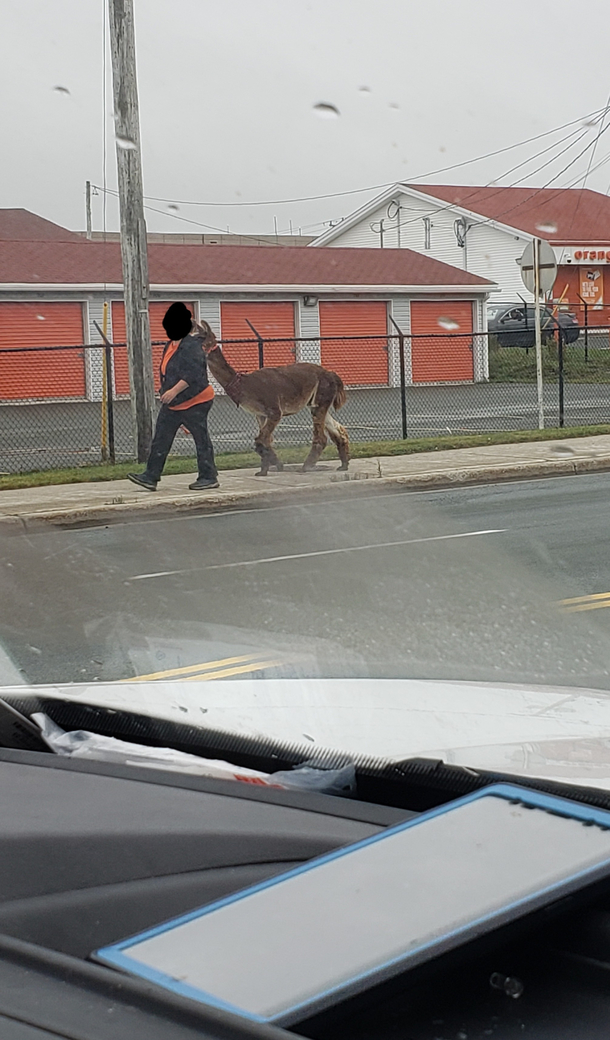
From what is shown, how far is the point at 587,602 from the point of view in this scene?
6348 millimetres

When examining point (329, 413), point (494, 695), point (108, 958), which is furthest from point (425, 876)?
point (329, 413)

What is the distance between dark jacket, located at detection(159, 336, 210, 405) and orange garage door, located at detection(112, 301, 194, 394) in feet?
12.7

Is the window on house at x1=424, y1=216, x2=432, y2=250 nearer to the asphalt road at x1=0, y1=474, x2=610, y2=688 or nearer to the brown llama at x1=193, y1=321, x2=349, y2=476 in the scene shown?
the brown llama at x1=193, y1=321, x2=349, y2=476

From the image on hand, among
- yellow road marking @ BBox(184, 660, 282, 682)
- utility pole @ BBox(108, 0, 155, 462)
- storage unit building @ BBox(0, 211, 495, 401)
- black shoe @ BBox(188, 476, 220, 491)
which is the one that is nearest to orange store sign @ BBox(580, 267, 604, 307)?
storage unit building @ BBox(0, 211, 495, 401)

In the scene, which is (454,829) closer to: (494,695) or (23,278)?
(494,695)

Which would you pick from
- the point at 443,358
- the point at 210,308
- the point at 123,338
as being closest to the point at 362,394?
the point at 443,358

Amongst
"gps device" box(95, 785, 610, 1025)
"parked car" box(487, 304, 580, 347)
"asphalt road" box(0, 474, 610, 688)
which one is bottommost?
"asphalt road" box(0, 474, 610, 688)

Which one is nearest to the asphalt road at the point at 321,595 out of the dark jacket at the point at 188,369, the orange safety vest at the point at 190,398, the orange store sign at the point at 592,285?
the orange safety vest at the point at 190,398

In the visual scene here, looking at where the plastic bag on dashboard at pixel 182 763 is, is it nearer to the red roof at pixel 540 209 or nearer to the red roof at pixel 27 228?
the red roof at pixel 540 209

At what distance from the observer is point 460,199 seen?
26.1 metres

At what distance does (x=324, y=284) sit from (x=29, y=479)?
15149 mm

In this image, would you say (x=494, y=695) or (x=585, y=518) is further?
(x=585, y=518)

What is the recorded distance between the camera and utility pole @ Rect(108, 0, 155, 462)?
13.8 m

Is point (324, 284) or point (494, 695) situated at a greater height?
point (324, 284)
